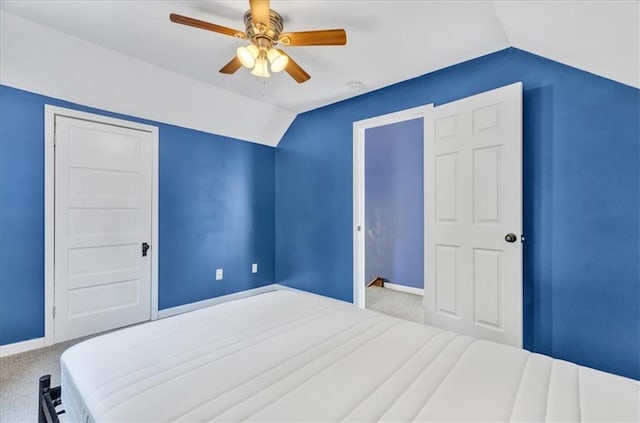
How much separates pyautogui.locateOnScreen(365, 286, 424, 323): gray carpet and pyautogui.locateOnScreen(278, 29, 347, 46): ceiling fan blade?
2.72m

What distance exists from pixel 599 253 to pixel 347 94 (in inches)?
102

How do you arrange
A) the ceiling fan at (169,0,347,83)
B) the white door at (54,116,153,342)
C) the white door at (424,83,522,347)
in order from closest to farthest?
the ceiling fan at (169,0,347,83), the white door at (424,83,522,347), the white door at (54,116,153,342)

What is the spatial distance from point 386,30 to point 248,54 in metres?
1.03

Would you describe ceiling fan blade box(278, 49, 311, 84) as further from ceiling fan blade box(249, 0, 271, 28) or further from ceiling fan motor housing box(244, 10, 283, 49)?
ceiling fan blade box(249, 0, 271, 28)

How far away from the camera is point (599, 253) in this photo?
1938 millimetres

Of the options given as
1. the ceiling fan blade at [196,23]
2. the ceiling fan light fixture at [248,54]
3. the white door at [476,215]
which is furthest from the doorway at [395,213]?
the ceiling fan blade at [196,23]

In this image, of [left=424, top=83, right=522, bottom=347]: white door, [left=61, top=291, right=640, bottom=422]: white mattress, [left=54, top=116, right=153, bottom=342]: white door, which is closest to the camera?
[left=61, top=291, right=640, bottom=422]: white mattress

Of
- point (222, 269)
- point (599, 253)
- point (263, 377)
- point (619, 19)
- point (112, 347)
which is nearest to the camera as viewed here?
point (263, 377)

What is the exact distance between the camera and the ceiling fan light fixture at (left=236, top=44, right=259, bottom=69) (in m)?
1.78

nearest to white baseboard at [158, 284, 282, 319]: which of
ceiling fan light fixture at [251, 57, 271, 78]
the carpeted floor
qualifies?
the carpeted floor

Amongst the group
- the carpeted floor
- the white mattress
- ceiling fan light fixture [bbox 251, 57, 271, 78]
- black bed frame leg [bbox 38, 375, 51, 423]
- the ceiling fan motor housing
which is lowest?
the carpeted floor

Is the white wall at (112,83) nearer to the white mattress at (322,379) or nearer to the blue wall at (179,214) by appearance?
the blue wall at (179,214)

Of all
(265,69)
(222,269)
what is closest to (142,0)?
(265,69)

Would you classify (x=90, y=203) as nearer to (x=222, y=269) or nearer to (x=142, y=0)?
(x=222, y=269)
